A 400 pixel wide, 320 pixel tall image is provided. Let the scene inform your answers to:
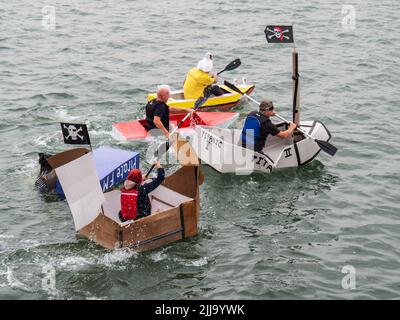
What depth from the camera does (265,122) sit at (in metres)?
13.5

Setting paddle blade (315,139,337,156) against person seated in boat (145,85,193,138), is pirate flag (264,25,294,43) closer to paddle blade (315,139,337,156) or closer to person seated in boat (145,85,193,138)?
paddle blade (315,139,337,156)

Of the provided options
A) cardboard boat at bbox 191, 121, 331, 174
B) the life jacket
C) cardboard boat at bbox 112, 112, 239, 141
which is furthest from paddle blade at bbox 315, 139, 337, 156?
cardboard boat at bbox 112, 112, 239, 141

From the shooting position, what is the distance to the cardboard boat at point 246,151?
1333cm

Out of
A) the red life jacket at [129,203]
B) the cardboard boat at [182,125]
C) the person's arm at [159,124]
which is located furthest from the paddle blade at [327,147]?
the red life jacket at [129,203]

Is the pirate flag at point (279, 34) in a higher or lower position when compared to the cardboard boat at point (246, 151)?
higher

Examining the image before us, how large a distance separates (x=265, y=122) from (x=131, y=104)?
18.3 feet

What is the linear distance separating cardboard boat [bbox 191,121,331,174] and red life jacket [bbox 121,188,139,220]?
3.22 meters

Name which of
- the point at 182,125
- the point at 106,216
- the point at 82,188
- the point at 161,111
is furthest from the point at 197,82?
the point at 106,216

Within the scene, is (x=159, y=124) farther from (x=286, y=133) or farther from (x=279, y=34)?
(x=279, y=34)

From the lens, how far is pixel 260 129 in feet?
44.4

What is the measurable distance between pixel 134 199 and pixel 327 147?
4892mm

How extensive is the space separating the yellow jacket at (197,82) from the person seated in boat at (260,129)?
333 centimetres

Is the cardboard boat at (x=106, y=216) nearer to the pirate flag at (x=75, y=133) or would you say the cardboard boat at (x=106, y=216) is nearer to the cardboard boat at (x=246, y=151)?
the pirate flag at (x=75, y=133)
